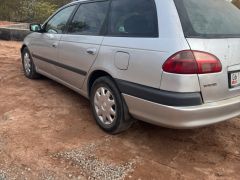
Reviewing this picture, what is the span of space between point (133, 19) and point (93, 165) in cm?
160

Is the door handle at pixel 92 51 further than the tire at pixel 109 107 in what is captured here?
Yes

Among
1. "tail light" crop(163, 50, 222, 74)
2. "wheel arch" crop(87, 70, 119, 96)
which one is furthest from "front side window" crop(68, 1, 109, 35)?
"tail light" crop(163, 50, 222, 74)

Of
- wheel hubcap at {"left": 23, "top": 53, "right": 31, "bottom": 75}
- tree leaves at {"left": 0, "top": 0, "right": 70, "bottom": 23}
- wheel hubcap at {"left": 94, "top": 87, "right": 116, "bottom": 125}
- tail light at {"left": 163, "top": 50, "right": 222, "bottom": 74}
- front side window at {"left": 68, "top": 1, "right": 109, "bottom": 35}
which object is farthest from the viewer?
tree leaves at {"left": 0, "top": 0, "right": 70, "bottom": 23}

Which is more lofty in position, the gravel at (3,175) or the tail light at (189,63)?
the tail light at (189,63)

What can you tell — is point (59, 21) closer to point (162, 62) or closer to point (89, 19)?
point (89, 19)

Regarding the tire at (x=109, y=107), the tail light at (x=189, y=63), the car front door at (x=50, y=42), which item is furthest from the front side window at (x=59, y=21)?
the tail light at (x=189, y=63)

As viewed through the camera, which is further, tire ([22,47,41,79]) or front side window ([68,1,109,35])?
tire ([22,47,41,79])

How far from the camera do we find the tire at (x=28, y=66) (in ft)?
20.8

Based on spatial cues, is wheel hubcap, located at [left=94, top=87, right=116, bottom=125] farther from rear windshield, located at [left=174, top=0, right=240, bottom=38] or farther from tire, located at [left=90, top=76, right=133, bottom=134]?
rear windshield, located at [left=174, top=0, right=240, bottom=38]

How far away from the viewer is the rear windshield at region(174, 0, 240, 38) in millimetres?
3177

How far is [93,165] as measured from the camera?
131 inches

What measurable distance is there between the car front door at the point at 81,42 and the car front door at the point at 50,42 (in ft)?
0.75

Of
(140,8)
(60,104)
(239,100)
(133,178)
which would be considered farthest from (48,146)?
(239,100)

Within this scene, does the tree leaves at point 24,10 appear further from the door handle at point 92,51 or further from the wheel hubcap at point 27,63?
the door handle at point 92,51
